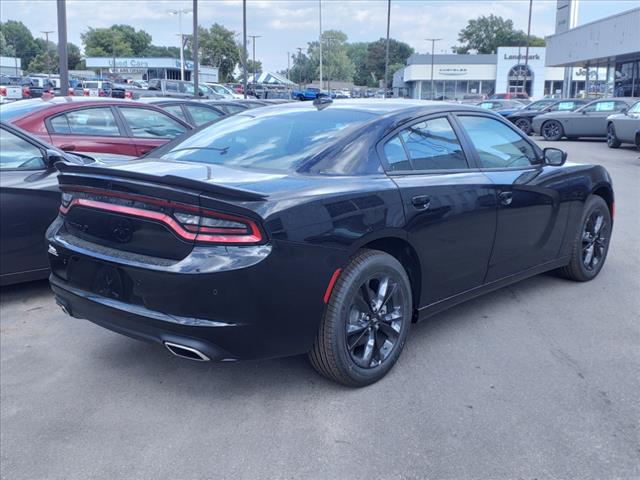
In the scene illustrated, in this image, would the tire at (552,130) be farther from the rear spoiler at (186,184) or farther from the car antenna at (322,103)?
the rear spoiler at (186,184)

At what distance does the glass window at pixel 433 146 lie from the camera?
159 inches

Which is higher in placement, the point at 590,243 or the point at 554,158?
the point at 554,158

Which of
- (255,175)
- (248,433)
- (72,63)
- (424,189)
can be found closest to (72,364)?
(248,433)

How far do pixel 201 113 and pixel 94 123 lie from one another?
308cm

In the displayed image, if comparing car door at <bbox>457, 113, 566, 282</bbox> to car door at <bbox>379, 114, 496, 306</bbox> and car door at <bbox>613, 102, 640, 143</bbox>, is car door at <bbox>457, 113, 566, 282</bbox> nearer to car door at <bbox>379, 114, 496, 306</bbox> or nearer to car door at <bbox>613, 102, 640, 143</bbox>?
car door at <bbox>379, 114, 496, 306</bbox>

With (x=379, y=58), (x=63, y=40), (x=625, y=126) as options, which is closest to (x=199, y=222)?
(x=63, y=40)

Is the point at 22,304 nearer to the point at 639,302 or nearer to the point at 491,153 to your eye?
the point at 491,153

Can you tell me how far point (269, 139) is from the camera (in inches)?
158

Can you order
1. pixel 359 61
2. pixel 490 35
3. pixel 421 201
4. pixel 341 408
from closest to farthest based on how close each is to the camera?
1. pixel 341 408
2. pixel 421 201
3. pixel 490 35
4. pixel 359 61

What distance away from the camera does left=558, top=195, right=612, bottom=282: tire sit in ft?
18.0

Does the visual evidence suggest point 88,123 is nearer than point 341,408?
No

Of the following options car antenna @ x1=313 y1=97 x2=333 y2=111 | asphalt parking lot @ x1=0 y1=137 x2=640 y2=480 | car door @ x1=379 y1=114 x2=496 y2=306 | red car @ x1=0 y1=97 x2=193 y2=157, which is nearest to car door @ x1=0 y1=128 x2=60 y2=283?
asphalt parking lot @ x1=0 y1=137 x2=640 y2=480

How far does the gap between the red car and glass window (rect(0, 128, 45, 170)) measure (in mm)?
1639

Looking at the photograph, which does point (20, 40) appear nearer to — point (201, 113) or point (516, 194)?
point (201, 113)
